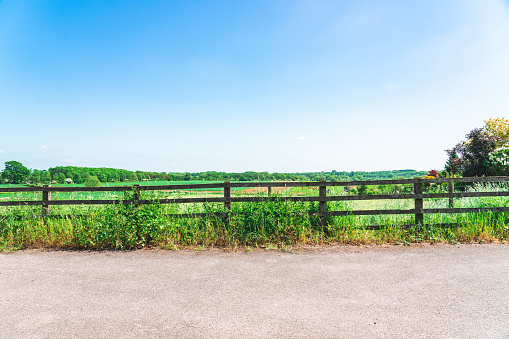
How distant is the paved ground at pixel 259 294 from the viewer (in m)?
2.92

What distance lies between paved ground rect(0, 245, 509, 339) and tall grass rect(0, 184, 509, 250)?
0.51m

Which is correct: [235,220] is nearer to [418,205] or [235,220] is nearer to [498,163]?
[418,205]

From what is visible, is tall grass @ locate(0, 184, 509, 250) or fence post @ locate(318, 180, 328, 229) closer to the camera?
tall grass @ locate(0, 184, 509, 250)

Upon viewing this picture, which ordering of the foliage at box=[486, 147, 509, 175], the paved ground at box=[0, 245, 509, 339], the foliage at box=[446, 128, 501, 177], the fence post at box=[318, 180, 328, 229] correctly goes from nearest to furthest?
the paved ground at box=[0, 245, 509, 339] → the fence post at box=[318, 180, 328, 229] → the foliage at box=[486, 147, 509, 175] → the foliage at box=[446, 128, 501, 177]

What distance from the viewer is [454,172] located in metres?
21.1

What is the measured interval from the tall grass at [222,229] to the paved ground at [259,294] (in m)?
0.51

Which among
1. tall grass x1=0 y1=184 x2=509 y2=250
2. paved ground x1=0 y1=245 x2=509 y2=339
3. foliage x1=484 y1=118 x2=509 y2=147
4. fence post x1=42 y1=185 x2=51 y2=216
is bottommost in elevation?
paved ground x1=0 y1=245 x2=509 y2=339

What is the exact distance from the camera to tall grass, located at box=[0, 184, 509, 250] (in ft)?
19.9

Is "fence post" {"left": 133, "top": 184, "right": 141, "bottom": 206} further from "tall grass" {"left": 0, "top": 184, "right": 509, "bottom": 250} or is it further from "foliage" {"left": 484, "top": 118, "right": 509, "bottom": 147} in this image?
"foliage" {"left": 484, "top": 118, "right": 509, "bottom": 147}

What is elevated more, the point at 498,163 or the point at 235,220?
the point at 498,163

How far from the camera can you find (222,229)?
20.7 feet

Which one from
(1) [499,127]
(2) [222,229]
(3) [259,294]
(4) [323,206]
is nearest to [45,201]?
(2) [222,229]

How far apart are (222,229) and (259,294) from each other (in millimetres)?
2707

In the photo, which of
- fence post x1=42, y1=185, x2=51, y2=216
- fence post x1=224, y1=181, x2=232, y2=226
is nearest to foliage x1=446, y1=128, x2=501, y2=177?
fence post x1=224, y1=181, x2=232, y2=226
